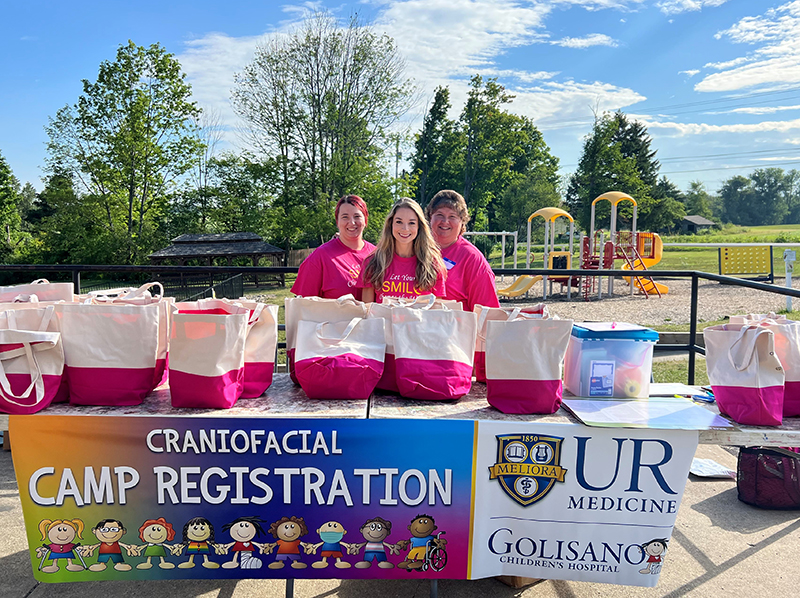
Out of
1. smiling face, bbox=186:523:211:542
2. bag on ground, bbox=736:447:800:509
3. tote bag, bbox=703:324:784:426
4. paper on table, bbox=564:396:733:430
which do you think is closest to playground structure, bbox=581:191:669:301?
bag on ground, bbox=736:447:800:509

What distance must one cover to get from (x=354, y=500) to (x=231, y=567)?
546 mm

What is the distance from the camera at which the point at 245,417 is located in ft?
6.34

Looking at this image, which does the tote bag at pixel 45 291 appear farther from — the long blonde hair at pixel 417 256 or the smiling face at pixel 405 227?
the smiling face at pixel 405 227

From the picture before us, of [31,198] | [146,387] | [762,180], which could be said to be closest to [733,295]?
[146,387]

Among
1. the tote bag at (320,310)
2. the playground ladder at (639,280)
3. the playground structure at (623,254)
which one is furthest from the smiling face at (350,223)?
the playground ladder at (639,280)

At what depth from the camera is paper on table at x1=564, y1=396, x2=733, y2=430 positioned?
195cm

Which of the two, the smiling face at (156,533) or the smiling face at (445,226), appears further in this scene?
the smiling face at (445,226)

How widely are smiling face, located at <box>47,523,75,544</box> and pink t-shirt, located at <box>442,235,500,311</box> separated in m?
1.90

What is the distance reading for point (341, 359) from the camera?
2090 mm

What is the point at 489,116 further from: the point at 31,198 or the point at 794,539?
the point at 31,198

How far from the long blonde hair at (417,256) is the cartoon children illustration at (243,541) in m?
1.25

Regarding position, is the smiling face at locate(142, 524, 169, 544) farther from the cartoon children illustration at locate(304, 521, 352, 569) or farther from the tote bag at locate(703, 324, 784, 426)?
the tote bag at locate(703, 324, 784, 426)

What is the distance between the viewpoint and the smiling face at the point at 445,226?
9.60 feet

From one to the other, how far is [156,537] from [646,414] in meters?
1.96
